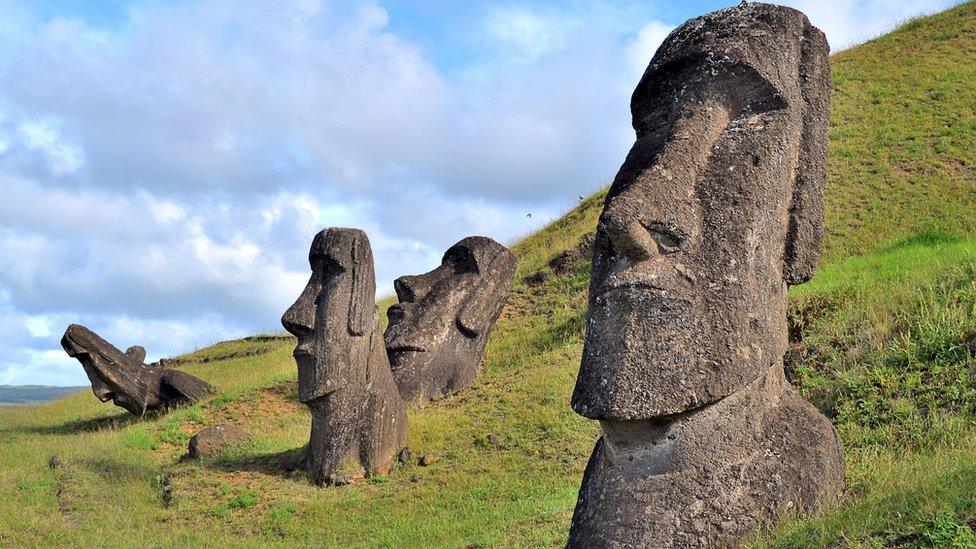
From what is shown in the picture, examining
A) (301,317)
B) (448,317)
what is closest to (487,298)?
(448,317)

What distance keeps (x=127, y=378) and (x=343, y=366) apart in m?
8.15

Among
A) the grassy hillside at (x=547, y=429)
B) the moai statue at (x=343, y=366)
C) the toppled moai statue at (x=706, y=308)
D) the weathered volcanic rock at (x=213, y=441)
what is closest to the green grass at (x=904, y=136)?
the grassy hillside at (x=547, y=429)

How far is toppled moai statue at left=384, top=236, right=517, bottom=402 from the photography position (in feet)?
57.3

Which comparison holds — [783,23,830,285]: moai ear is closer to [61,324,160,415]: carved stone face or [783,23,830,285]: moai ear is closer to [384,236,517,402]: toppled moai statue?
[384,236,517,402]: toppled moai statue

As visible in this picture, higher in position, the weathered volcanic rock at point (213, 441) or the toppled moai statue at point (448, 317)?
the toppled moai statue at point (448, 317)

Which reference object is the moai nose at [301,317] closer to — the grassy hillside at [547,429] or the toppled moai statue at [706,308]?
the grassy hillside at [547,429]

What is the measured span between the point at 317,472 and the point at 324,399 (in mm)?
971

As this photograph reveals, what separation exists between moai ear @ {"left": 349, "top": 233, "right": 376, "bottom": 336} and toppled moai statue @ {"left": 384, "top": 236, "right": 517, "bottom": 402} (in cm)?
332

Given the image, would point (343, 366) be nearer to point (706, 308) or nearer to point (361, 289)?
point (361, 289)

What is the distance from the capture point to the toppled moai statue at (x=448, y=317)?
57.3ft

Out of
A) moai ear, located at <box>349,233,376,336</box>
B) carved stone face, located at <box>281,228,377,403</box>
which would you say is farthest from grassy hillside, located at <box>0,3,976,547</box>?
moai ear, located at <box>349,233,376,336</box>

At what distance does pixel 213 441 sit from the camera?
16.1 metres

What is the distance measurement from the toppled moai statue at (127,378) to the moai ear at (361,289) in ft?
25.1

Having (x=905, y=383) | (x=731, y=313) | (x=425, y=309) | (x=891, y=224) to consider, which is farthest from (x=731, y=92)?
(x=891, y=224)
